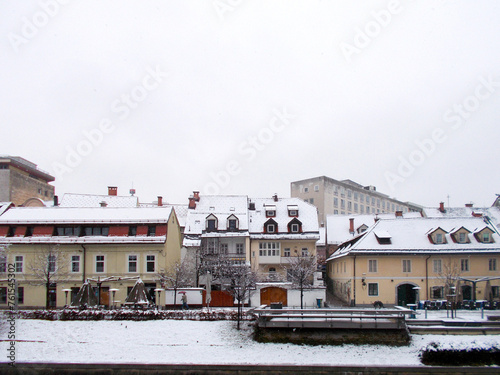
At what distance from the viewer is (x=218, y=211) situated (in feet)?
192

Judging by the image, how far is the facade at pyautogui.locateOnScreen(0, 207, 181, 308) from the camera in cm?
4128

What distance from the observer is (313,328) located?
92.0ft

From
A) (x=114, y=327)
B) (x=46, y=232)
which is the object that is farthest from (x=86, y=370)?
(x=46, y=232)

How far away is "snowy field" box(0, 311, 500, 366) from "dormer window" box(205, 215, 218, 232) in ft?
78.3

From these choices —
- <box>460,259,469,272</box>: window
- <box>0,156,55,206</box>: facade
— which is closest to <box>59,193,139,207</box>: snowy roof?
<box>0,156,55,206</box>: facade

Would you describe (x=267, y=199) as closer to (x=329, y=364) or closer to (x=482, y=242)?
(x=482, y=242)

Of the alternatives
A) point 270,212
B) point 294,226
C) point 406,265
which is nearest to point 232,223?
point 270,212

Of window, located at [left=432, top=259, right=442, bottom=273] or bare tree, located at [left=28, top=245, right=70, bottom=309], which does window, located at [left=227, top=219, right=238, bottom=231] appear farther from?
window, located at [left=432, top=259, right=442, bottom=273]

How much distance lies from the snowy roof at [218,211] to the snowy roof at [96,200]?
804cm

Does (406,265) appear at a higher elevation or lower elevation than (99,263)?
lower

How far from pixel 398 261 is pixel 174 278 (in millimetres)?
18996

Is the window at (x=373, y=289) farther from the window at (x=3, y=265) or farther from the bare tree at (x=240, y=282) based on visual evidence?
the window at (x=3, y=265)

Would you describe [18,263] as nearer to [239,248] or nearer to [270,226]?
[239,248]

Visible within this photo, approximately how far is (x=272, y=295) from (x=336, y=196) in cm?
5668
